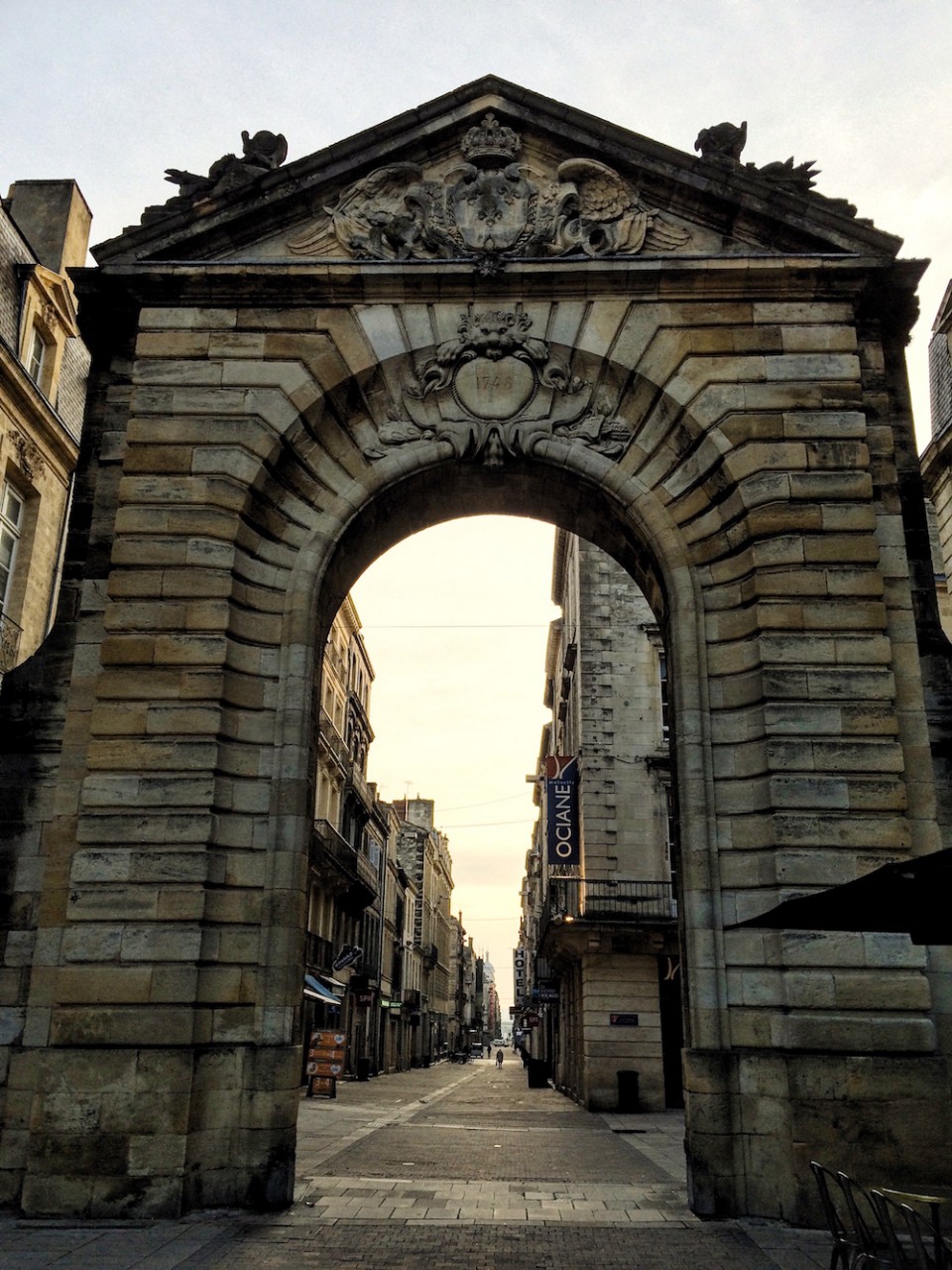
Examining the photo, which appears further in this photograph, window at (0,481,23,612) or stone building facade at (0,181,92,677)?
window at (0,481,23,612)

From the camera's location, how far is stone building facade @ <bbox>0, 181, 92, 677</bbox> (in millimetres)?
25734

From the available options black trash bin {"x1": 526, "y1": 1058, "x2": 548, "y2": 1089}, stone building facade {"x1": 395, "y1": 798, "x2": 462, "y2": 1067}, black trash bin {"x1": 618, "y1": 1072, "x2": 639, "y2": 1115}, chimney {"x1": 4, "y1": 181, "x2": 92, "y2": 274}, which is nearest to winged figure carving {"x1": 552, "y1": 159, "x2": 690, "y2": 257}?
chimney {"x1": 4, "y1": 181, "x2": 92, "y2": 274}

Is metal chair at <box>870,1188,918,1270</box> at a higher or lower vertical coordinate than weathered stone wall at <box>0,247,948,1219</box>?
lower

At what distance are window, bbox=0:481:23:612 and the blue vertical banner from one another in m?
15.3

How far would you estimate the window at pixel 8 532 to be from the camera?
86.1 ft

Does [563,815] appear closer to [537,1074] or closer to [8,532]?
[537,1074]

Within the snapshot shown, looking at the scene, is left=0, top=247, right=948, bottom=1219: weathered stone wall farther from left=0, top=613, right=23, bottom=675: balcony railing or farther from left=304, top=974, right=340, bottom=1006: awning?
left=304, top=974, right=340, bottom=1006: awning

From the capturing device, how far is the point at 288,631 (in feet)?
44.1

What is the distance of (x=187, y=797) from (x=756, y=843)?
6298 mm

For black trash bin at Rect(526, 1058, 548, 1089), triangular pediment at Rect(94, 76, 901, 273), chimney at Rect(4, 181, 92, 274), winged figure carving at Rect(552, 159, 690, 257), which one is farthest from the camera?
black trash bin at Rect(526, 1058, 548, 1089)

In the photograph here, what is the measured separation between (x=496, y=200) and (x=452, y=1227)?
39.9ft

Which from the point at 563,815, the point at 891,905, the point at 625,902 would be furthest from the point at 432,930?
the point at 891,905

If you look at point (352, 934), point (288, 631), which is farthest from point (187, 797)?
point (352, 934)

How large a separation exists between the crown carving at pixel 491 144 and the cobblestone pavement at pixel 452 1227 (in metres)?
12.8
